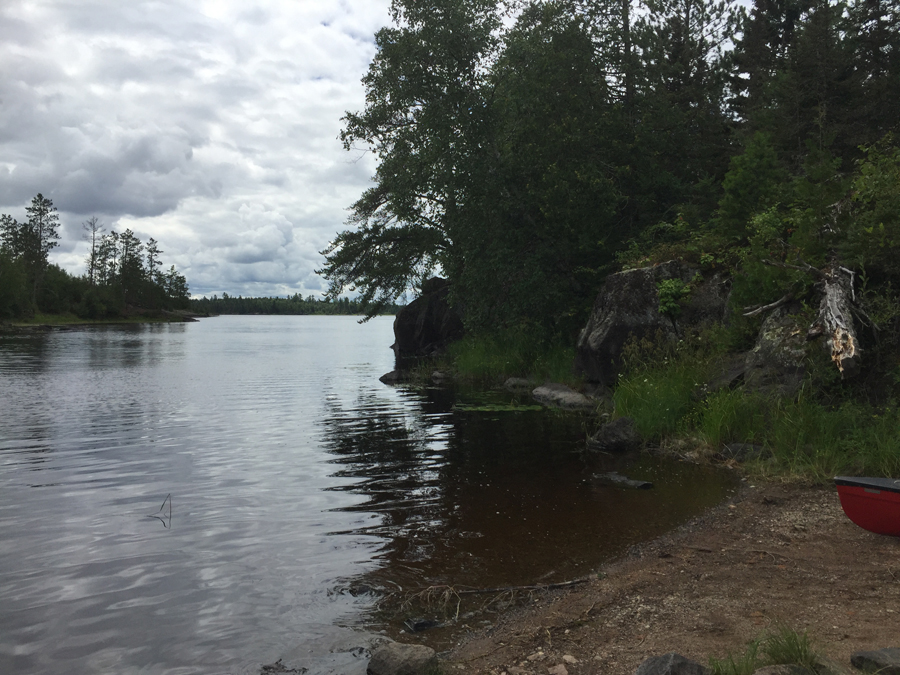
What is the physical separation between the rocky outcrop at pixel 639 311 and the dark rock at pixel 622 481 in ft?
20.1

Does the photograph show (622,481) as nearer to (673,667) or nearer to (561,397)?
(673,667)

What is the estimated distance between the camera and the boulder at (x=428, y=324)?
128ft

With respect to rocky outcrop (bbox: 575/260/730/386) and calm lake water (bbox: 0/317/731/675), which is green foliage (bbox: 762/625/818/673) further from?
rocky outcrop (bbox: 575/260/730/386)

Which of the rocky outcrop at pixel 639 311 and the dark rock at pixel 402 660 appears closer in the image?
the dark rock at pixel 402 660

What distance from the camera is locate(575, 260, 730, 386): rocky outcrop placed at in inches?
650

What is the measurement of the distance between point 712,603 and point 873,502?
9.18 ft

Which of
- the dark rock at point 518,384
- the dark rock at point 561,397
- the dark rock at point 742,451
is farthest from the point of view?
the dark rock at point 518,384

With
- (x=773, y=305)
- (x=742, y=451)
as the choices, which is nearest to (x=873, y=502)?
(x=742, y=451)

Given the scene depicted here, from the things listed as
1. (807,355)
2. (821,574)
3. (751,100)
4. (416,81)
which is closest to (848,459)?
(807,355)

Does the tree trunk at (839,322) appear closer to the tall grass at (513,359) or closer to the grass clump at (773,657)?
the grass clump at (773,657)

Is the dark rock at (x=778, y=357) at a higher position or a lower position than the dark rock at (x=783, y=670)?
higher

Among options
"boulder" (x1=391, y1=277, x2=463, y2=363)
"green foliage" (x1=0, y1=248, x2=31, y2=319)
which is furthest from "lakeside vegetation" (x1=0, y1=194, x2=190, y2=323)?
"boulder" (x1=391, y1=277, x2=463, y2=363)

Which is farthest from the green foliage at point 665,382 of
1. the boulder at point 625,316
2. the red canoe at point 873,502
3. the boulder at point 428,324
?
the boulder at point 428,324

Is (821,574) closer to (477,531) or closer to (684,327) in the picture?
(477,531)
